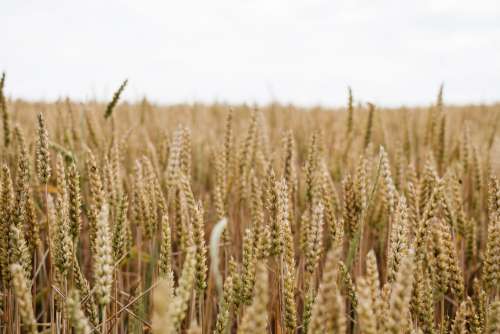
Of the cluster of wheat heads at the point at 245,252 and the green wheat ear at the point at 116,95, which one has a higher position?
the green wheat ear at the point at 116,95

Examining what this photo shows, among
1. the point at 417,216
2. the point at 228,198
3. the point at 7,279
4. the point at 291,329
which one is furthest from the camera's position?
the point at 228,198

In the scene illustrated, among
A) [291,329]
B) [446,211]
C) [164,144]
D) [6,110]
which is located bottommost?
A: [291,329]

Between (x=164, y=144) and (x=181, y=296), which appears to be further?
(x=164, y=144)

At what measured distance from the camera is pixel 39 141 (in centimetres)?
98

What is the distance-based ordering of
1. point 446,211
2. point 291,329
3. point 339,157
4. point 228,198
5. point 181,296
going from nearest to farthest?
point 181,296 < point 291,329 < point 446,211 < point 228,198 < point 339,157

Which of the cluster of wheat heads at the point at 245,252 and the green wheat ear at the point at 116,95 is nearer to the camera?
the cluster of wheat heads at the point at 245,252

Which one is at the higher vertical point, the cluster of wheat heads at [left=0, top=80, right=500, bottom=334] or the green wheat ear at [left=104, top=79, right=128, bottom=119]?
the green wheat ear at [left=104, top=79, right=128, bottom=119]

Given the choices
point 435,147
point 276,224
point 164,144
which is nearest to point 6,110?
point 164,144

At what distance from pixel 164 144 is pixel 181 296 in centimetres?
134

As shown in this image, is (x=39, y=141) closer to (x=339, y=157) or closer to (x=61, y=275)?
(x=61, y=275)

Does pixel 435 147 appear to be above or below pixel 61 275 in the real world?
above

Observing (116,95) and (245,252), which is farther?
(116,95)

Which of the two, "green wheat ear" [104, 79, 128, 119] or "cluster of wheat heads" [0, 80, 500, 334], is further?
"green wheat ear" [104, 79, 128, 119]

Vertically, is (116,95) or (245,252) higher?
(116,95)
